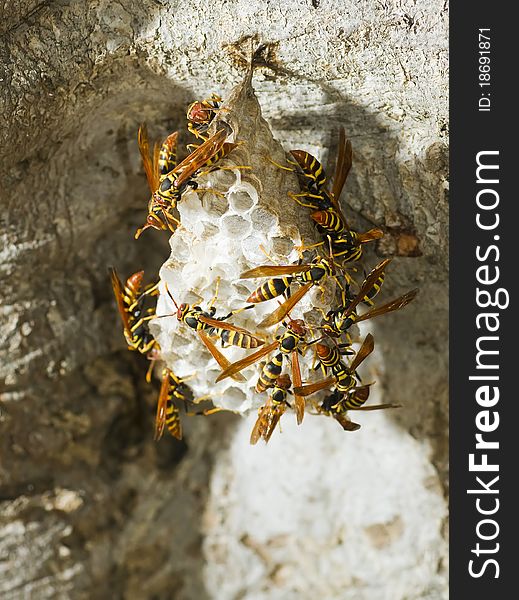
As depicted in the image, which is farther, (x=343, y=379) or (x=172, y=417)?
(x=172, y=417)

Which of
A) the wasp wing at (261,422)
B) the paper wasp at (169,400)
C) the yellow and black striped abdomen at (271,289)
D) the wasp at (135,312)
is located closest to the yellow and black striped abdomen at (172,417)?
the paper wasp at (169,400)

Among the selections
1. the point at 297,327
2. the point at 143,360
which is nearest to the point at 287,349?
the point at 297,327

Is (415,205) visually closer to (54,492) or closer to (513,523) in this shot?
(513,523)

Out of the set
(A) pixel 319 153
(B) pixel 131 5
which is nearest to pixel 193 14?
(B) pixel 131 5

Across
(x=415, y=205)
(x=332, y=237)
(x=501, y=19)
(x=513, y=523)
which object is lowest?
(x=513, y=523)

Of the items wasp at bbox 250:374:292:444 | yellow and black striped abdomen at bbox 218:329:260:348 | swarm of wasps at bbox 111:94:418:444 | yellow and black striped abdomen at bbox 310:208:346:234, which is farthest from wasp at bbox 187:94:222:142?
wasp at bbox 250:374:292:444

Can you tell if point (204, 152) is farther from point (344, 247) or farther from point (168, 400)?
point (168, 400)

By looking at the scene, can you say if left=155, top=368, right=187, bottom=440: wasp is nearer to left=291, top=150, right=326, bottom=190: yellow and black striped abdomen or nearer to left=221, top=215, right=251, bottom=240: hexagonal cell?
left=221, top=215, right=251, bottom=240: hexagonal cell
